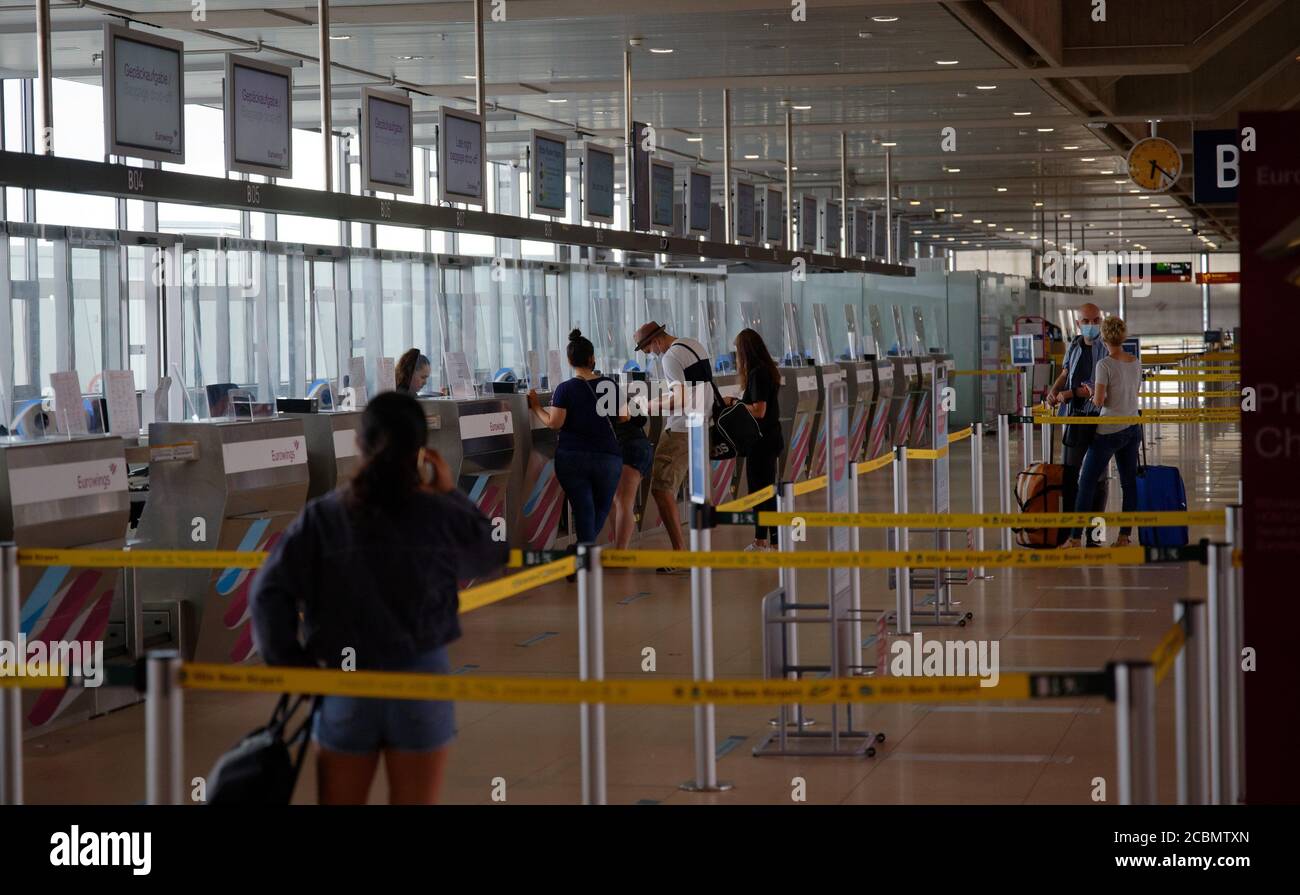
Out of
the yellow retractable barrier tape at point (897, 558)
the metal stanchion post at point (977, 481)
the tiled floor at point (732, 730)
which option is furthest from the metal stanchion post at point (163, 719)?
the metal stanchion post at point (977, 481)

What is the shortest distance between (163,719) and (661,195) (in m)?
10.9

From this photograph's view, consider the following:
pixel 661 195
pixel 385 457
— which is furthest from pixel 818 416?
pixel 385 457

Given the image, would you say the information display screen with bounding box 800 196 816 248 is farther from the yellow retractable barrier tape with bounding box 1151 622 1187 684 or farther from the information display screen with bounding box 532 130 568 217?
the yellow retractable barrier tape with bounding box 1151 622 1187 684

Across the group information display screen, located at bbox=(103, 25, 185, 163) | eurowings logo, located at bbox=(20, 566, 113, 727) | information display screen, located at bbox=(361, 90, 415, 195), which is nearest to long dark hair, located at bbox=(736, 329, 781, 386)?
information display screen, located at bbox=(361, 90, 415, 195)

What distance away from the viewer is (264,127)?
7.95m

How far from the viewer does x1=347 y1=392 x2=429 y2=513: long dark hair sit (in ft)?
11.8

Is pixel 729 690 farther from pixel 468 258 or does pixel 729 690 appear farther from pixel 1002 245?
pixel 1002 245

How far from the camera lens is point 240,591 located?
7.34 metres

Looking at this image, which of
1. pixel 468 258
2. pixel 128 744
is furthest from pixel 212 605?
pixel 468 258

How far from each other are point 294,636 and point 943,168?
19.1 meters

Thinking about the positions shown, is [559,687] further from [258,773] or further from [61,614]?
[61,614]

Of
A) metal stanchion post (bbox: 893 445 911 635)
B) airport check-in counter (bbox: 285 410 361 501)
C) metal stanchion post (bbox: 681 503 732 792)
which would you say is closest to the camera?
metal stanchion post (bbox: 681 503 732 792)

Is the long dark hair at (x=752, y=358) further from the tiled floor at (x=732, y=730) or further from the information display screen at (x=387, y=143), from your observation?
the information display screen at (x=387, y=143)

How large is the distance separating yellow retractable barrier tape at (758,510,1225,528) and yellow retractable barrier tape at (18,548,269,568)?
5.82 feet
